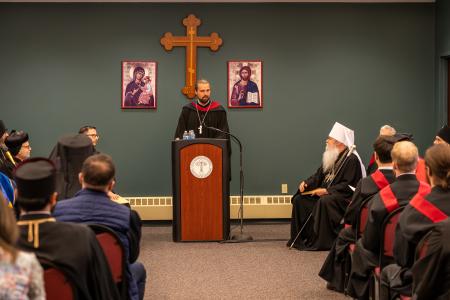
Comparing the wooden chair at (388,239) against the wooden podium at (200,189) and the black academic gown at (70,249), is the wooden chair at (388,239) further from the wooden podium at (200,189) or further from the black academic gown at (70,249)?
the wooden podium at (200,189)

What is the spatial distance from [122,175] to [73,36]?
1908 millimetres

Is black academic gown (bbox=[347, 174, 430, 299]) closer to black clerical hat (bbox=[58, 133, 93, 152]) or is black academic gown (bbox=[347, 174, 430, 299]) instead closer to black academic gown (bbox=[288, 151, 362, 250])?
black clerical hat (bbox=[58, 133, 93, 152])

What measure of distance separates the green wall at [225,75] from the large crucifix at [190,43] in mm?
98

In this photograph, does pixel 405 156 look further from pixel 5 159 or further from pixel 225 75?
pixel 225 75

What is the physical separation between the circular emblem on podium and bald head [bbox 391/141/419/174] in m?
3.64

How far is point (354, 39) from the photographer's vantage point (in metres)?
9.41


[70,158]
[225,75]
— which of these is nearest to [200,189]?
[225,75]

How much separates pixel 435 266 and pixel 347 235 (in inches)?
86.0

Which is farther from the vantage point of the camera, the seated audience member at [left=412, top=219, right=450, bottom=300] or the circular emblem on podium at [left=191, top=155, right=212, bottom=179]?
the circular emblem on podium at [left=191, top=155, right=212, bottom=179]

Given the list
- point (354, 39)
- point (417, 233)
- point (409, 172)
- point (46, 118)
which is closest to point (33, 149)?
point (46, 118)

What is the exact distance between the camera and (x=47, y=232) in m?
2.90

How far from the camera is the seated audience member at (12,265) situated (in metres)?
2.28

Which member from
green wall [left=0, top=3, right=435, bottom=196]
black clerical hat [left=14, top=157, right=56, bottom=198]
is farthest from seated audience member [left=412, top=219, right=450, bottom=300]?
green wall [left=0, top=3, right=435, bottom=196]

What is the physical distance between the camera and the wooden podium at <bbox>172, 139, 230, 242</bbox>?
7.77m
